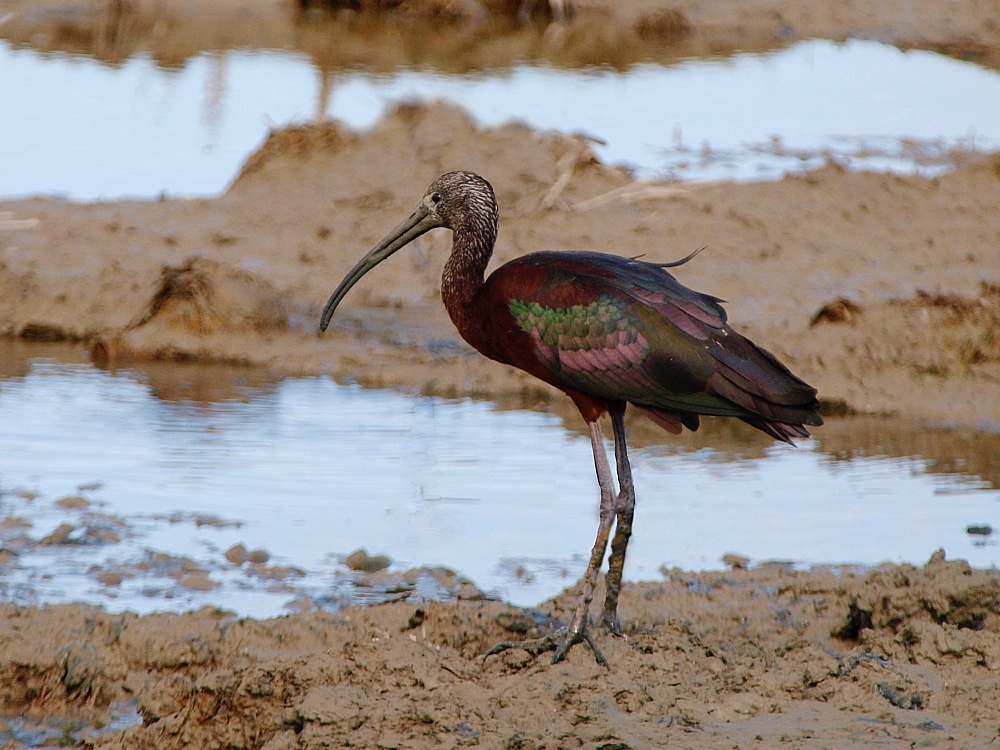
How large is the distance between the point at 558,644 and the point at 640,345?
103 centimetres

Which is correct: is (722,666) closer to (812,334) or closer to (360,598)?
(360,598)

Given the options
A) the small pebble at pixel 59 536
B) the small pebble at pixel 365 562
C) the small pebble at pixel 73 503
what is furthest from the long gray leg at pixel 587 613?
the small pebble at pixel 73 503

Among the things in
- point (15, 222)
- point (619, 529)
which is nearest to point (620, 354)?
point (619, 529)

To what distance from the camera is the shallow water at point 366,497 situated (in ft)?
19.4

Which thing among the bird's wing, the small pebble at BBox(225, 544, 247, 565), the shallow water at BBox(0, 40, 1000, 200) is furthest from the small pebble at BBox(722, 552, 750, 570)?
the shallow water at BBox(0, 40, 1000, 200)

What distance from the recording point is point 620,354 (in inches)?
198

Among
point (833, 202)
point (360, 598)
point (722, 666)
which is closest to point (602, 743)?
point (722, 666)

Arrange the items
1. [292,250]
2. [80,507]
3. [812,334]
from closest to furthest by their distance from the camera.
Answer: [80,507] < [812,334] < [292,250]

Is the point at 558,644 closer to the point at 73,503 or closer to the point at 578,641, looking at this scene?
the point at 578,641

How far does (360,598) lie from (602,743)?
68.5 inches

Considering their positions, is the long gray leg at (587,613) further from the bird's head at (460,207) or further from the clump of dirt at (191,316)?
the clump of dirt at (191,316)

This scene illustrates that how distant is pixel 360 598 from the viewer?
18.5 ft

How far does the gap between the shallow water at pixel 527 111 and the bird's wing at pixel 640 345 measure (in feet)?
23.2

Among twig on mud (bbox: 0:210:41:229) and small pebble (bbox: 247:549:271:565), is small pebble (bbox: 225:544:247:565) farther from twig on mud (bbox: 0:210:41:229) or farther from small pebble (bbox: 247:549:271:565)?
twig on mud (bbox: 0:210:41:229)
